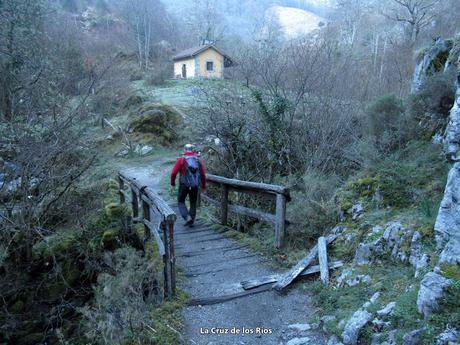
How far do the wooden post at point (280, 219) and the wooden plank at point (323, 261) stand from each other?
3.13 ft

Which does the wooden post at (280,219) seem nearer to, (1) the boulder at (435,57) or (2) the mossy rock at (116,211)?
(2) the mossy rock at (116,211)

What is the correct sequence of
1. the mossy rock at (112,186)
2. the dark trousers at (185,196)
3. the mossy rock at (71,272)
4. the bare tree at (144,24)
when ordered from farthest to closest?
the bare tree at (144,24) < the mossy rock at (112,186) < the dark trousers at (185,196) < the mossy rock at (71,272)

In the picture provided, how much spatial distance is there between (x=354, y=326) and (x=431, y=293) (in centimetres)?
80

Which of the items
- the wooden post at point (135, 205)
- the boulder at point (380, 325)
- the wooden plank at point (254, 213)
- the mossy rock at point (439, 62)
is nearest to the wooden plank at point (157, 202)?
the wooden post at point (135, 205)

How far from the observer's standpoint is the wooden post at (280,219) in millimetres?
6285

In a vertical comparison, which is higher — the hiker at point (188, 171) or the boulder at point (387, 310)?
the hiker at point (188, 171)

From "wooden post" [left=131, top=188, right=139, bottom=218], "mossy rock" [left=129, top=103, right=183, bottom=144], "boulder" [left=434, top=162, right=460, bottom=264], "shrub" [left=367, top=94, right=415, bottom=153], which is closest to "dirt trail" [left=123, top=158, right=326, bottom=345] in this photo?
"boulder" [left=434, top=162, right=460, bottom=264]

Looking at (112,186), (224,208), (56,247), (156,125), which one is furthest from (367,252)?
(156,125)

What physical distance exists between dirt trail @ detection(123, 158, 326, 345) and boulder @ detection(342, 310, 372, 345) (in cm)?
34

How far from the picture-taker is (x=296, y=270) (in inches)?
204

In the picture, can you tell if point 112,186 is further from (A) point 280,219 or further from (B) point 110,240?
(A) point 280,219

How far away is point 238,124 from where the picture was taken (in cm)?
1030

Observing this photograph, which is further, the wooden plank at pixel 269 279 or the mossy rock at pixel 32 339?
the mossy rock at pixel 32 339

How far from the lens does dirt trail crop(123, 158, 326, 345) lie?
4.05m
